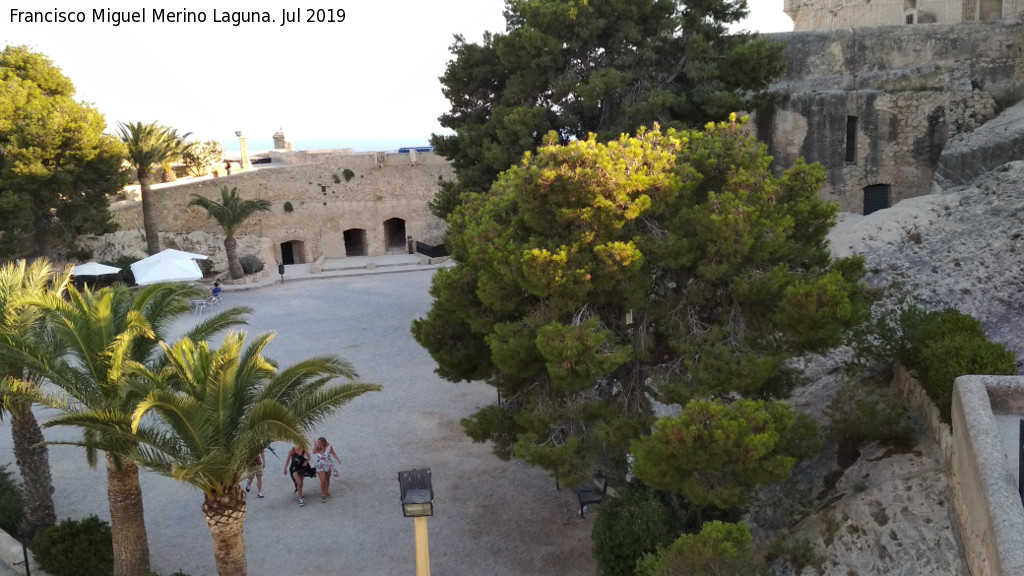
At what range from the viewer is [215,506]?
8867mm

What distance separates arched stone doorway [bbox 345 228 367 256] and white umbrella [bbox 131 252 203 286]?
9.77 meters

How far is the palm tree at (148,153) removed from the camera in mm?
26828

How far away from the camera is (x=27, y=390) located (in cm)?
957

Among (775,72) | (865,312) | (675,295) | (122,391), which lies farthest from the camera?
(775,72)

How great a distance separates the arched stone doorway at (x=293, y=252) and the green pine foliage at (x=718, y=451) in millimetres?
24503

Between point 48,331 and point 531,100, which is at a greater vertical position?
point 531,100

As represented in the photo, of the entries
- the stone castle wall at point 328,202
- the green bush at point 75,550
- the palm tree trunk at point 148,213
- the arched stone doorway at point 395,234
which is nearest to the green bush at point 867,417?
the green bush at point 75,550

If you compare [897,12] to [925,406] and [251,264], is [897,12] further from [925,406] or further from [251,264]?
[251,264]

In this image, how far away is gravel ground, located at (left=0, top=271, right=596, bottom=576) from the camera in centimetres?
1058

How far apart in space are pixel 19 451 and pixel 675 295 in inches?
322

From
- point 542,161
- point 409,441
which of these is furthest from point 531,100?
point 542,161

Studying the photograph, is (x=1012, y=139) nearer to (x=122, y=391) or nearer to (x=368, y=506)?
(x=368, y=506)

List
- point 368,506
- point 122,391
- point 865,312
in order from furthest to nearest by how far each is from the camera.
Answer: point 368,506
point 865,312
point 122,391

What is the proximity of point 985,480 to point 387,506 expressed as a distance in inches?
294
